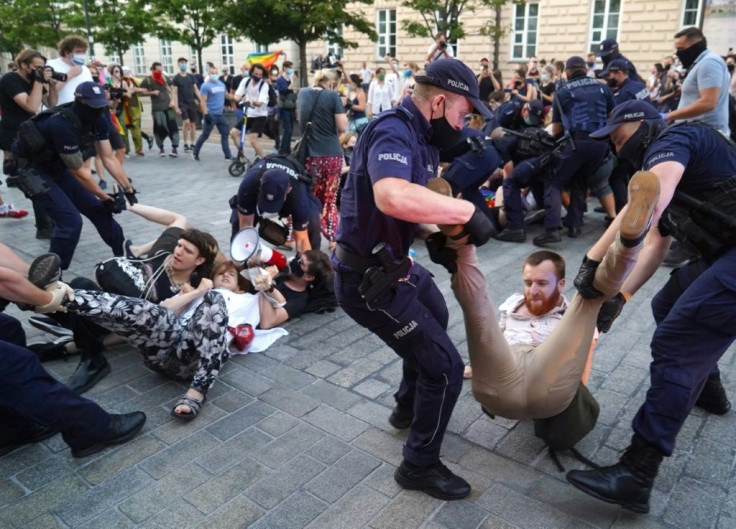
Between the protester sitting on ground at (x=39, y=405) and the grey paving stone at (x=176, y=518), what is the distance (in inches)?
26.3

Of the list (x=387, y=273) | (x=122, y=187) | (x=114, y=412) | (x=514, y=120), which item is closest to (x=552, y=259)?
(x=387, y=273)

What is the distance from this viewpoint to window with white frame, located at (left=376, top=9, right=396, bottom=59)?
2803 centimetres

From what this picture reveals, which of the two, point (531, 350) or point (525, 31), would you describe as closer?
point (531, 350)

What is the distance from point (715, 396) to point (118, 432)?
347cm

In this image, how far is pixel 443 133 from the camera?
2.69 meters

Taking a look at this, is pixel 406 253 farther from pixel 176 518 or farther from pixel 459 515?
pixel 176 518

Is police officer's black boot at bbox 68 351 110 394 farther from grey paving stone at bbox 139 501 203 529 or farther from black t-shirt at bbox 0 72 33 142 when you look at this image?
black t-shirt at bbox 0 72 33 142

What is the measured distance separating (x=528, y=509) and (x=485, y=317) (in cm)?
92

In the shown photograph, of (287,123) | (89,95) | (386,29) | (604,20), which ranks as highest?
(386,29)

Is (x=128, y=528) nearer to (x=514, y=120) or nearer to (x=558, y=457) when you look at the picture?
(x=558, y=457)

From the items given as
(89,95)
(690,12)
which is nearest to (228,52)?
(690,12)

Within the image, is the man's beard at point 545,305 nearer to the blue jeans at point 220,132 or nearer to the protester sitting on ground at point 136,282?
the protester sitting on ground at point 136,282

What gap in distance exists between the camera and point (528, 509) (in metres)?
2.73

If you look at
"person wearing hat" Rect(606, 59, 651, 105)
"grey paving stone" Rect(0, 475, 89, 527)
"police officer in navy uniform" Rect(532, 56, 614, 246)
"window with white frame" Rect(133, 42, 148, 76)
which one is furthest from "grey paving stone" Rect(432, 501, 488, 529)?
"window with white frame" Rect(133, 42, 148, 76)
